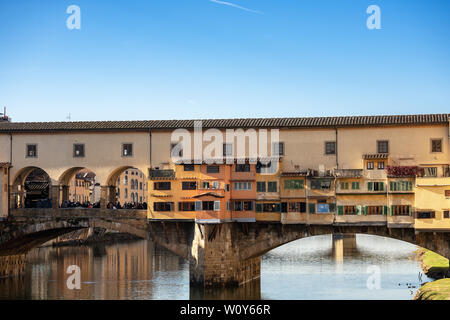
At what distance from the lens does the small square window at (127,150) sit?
2057 inches

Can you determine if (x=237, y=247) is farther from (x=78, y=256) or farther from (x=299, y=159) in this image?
(x=78, y=256)

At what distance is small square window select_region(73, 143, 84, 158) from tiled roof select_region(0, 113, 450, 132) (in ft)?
3.90

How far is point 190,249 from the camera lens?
50219mm

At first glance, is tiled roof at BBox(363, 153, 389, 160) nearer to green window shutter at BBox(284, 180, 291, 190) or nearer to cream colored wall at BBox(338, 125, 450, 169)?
cream colored wall at BBox(338, 125, 450, 169)

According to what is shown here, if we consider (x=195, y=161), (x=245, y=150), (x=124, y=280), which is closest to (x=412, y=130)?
(x=245, y=150)

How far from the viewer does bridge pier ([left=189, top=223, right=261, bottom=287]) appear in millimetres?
48531

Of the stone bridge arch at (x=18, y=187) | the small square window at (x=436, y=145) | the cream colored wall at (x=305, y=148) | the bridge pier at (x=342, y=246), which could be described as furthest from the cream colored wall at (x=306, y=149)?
the bridge pier at (x=342, y=246)

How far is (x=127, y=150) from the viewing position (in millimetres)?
52344

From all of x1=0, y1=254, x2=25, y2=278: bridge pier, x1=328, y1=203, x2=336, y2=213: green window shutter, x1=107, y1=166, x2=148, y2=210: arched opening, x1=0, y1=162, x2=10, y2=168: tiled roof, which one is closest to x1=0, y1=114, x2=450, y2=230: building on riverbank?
x1=328, y1=203, x2=336, y2=213: green window shutter

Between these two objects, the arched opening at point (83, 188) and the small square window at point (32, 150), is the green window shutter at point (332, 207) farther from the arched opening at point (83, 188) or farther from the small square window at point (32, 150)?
the arched opening at point (83, 188)

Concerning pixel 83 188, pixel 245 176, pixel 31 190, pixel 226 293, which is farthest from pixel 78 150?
pixel 83 188

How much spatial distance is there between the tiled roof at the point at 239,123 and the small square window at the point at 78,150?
3.90 ft

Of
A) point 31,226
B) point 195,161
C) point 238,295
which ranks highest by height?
point 195,161

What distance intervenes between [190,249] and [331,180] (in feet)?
34.3
